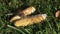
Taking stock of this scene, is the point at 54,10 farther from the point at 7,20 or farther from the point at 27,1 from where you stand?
the point at 7,20

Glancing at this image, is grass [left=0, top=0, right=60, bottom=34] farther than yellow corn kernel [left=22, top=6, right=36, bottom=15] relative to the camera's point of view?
No

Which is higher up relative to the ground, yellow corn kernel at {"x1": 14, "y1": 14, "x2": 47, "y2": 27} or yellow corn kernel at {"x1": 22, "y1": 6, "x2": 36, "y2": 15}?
yellow corn kernel at {"x1": 22, "y1": 6, "x2": 36, "y2": 15}

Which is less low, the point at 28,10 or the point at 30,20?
the point at 28,10

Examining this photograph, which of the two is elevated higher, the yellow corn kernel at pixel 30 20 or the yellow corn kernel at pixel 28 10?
the yellow corn kernel at pixel 28 10

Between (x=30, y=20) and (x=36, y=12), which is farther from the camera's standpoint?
(x=36, y=12)

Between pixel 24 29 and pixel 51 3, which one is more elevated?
pixel 51 3

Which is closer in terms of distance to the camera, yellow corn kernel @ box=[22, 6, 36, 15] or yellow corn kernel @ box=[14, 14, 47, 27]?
yellow corn kernel @ box=[14, 14, 47, 27]

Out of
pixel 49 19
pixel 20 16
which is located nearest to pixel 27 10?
pixel 20 16

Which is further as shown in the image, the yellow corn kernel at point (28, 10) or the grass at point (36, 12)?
the yellow corn kernel at point (28, 10)
